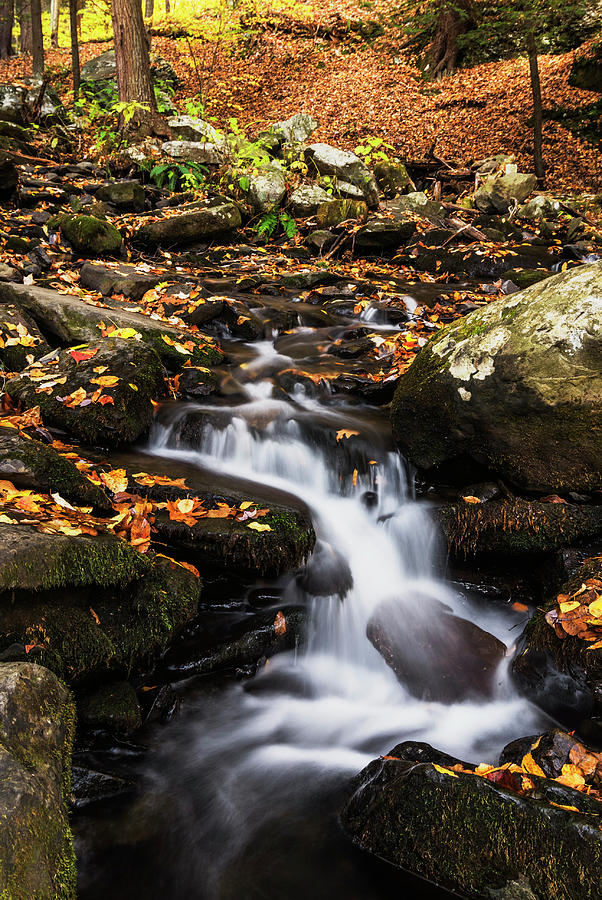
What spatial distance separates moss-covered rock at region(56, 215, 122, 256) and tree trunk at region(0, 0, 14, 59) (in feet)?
69.8

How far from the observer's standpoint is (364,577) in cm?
460

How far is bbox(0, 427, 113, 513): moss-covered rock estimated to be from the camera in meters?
3.38

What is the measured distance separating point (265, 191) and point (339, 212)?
1705 millimetres

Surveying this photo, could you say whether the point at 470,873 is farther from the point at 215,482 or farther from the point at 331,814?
the point at 215,482

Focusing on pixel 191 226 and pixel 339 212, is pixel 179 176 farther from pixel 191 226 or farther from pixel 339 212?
pixel 339 212

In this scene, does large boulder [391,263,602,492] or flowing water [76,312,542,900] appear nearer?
flowing water [76,312,542,900]

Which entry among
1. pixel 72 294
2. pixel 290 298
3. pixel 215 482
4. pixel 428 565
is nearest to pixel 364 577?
pixel 428 565

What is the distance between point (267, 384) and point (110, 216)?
21.8ft

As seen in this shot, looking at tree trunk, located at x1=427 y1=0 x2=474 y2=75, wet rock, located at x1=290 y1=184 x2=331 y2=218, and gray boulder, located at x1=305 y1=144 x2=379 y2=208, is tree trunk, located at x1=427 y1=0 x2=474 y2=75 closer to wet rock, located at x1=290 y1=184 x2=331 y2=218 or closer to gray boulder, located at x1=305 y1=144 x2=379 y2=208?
gray boulder, located at x1=305 y1=144 x2=379 y2=208

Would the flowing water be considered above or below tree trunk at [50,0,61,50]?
below

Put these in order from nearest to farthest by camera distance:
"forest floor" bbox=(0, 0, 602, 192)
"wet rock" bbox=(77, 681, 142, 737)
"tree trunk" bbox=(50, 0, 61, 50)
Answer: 1. "wet rock" bbox=(77, 681, 142, 737)
2. "forest floor" bbox=(0, 0, 602, 192)
3. "tree trunk" bbox=(50, 0, 61, 50)

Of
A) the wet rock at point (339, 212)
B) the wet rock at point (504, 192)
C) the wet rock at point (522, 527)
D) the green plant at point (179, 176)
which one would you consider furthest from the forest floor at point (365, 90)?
the wet rock at point (522, 527)

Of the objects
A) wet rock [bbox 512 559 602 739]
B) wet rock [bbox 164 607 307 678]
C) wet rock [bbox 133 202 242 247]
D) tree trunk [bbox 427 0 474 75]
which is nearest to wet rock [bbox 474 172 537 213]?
wet rock [bbox 133 202 242 247]

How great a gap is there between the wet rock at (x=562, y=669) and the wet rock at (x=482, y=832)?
933 mm
